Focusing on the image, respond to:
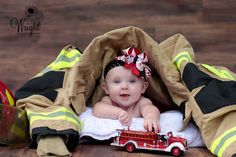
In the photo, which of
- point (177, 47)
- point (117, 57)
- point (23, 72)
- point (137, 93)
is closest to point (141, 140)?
point (137, 93)

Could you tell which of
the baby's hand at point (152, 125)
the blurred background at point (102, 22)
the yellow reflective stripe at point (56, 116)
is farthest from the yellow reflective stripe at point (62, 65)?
the blurred background at point (102, 22)

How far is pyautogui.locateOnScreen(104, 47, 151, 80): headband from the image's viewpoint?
4.68 ft

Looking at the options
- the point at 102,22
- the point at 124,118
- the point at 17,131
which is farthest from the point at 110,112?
the point at 102,22

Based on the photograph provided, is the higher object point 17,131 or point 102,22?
point 102,22

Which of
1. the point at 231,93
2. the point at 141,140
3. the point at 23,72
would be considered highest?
the point at 231,93

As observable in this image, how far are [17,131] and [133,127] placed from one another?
12.7 inches

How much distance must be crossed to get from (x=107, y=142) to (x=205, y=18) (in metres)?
1.25

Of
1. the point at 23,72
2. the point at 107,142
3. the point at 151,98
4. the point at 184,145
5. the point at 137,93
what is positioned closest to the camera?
the point at 184,145

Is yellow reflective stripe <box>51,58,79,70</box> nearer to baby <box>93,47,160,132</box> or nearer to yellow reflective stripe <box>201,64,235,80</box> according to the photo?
baby <box>93,47,160,132</box>

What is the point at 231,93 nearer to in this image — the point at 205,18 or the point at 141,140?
the point at 141,140

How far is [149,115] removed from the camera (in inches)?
54.0

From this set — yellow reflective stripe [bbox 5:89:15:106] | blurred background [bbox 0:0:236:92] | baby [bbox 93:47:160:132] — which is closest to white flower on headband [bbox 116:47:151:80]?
baby [bbox 93:47:160:132]

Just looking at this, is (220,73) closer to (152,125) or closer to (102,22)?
(152,125)

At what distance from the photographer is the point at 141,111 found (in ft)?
4.70
